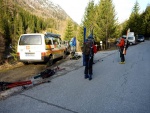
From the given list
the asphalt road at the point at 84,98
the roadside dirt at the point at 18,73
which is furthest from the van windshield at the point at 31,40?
the asphalt road at the point at 84,98

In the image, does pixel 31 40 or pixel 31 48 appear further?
pixel 31 40

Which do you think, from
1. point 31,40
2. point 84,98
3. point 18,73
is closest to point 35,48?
point 31,40

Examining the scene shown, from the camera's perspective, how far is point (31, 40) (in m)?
11.9

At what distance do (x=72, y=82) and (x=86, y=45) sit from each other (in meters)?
1.73

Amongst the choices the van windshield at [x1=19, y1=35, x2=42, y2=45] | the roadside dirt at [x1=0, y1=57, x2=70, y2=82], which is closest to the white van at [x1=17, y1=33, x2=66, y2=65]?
the van windshield at [x1=19, y1=35, x2=42, y2=45]

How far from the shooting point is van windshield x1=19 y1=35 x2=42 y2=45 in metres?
11.8

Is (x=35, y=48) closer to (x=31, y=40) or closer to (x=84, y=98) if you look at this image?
(x=31, y=40)

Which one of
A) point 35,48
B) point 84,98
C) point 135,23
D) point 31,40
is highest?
point 135,23

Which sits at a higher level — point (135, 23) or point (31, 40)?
point (135, 23)

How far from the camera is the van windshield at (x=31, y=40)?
38.6 ft

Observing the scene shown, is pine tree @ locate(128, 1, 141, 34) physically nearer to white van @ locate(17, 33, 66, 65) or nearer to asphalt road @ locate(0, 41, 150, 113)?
white van @ locate(17, 33, 66, 65)

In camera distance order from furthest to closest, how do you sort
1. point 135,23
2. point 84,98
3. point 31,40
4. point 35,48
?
point 135,23 → point 31,40 → point 35,48 → point 84,98

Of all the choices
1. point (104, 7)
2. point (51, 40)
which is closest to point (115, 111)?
point (51, 40)

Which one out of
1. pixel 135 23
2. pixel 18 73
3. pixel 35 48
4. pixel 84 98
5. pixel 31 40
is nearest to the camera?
pixel 84 98
